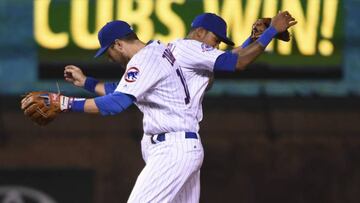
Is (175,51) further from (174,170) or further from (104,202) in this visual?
(104,202)

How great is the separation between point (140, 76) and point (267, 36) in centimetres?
72

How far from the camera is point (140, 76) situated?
5.81 meters

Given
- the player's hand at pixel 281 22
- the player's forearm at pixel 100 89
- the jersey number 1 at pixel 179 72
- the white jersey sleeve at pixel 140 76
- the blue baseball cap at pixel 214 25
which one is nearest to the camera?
the white jersey sleeve at pixel 140 76

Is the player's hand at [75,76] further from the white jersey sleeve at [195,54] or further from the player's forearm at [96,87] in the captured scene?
the white jersey sleeve at [195,54]

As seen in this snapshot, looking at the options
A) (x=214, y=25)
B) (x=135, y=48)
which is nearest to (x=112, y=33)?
(x=135, y=48)

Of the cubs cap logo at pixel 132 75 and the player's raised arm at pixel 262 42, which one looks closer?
the cubs cap logo at pixel 132 75

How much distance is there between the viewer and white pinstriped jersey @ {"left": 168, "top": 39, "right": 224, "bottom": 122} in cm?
604

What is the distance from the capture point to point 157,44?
6.07 meters

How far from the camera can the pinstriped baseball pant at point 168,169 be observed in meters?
5.86

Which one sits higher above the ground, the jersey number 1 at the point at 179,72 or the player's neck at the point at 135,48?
the player's neck at the point at 135,48

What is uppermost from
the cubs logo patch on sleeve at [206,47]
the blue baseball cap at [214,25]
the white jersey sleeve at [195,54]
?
the blue baseball cap at [214,25]

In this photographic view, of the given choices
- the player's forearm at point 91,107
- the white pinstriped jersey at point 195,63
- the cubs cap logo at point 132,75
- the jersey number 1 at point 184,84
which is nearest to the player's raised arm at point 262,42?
the white pinstriped jersey at point 195,63

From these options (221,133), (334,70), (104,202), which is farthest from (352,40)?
(104,202)

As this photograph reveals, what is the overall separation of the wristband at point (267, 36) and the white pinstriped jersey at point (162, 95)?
1.42 ft
